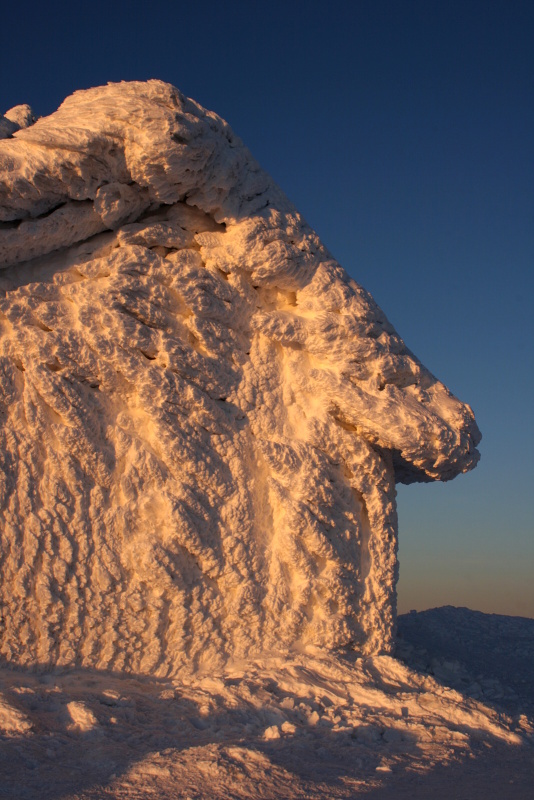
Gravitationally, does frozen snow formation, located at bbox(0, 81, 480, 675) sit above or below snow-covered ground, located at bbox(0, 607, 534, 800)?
above

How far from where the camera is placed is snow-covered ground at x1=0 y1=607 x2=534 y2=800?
3227 mm

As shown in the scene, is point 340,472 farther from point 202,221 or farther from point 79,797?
point 79,797

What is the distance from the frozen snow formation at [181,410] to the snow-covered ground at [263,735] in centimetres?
38

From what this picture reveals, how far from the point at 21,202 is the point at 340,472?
3.48m

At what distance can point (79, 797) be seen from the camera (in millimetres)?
2932

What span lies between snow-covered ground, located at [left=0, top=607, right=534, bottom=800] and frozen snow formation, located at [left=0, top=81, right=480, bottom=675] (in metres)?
0.38

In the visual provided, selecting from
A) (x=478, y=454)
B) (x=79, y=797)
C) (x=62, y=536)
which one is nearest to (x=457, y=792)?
(x=79, y=797)

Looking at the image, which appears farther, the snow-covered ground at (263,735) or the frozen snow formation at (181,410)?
the frozen snow formation at (181,410)

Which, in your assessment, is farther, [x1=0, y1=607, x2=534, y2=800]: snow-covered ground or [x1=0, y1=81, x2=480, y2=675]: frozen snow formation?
[x1=0, y1=81, x2=480, y2=675]: frozen snow formation

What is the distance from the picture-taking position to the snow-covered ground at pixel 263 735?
323 cm

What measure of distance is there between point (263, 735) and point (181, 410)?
8.45 feet

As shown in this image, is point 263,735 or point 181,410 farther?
point 181,410

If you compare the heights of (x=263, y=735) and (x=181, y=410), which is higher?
(x=181, y=410)

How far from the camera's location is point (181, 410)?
18.8ft
